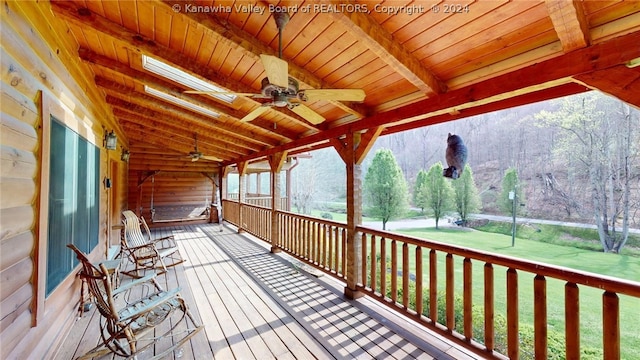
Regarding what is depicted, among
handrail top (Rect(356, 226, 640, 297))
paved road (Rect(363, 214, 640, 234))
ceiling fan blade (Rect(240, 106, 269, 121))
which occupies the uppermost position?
ceiling fan blade (Rect(240, 106, 269, 121))

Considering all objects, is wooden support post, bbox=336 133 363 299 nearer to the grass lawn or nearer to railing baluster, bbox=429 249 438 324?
railing baluster, bbox=429 249 438 324

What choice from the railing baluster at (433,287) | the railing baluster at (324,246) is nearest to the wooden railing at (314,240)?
the railing baluster at (324,246)

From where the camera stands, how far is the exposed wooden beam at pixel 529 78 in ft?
4.72

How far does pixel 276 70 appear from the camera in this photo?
1.77m

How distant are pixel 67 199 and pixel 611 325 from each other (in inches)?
165

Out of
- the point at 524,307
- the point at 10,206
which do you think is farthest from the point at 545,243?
the point at 10,206

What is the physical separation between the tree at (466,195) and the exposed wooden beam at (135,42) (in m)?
14.7

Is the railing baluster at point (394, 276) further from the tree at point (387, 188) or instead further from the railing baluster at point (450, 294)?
the tree at point (387, 188)

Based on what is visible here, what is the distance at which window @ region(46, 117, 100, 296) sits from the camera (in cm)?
204

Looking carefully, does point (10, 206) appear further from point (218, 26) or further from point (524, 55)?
point (524, 55)

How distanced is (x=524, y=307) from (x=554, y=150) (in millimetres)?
9985

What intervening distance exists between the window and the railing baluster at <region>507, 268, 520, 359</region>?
3510 mm

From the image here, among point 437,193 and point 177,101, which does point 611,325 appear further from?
point 437,193

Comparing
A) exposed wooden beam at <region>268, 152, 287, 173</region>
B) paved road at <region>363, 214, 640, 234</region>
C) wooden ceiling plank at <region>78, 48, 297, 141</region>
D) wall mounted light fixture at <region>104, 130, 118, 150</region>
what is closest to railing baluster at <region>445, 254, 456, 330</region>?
wooden ceiling plank at <region>78, 48, 297, 141</region>
